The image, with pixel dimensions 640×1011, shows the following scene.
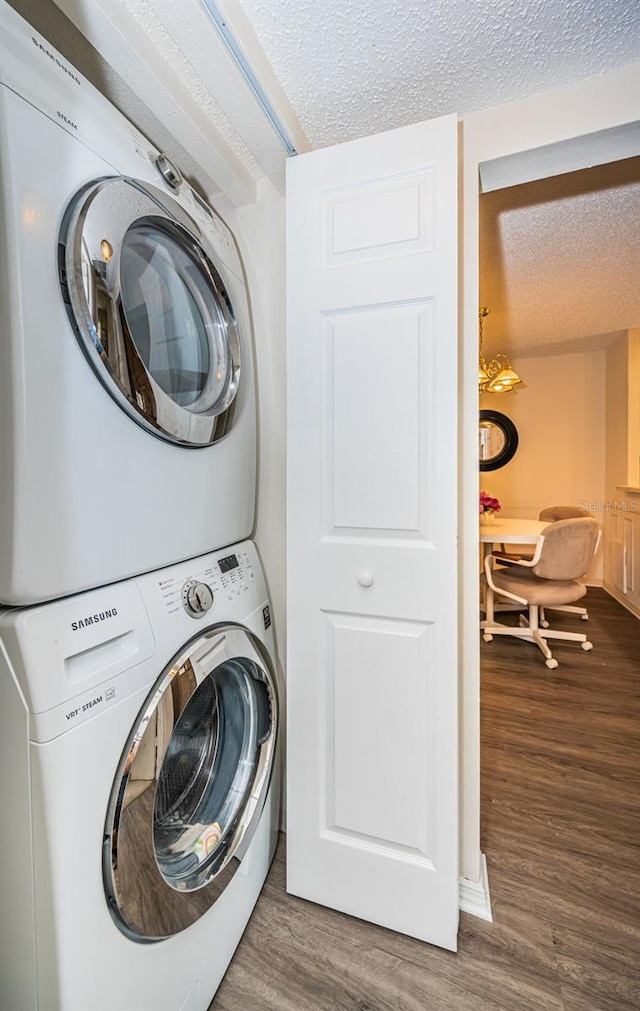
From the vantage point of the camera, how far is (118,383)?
77 centimetres

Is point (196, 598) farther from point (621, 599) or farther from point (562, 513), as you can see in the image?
point (621, 599)

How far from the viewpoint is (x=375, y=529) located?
3.73ft

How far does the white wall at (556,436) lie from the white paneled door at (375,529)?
4.30m

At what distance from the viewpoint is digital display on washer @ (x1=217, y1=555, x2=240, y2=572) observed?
1129mm

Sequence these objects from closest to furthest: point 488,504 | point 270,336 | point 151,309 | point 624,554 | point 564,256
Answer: point 151,309
point 270,336
point 564,256
point 488,504
point 624,554

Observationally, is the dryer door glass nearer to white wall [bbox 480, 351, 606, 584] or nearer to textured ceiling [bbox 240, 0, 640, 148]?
textured ceiling [bbox 240, 0, 640, 148]

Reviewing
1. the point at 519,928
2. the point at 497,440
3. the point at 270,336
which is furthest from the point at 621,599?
the point at 270,336

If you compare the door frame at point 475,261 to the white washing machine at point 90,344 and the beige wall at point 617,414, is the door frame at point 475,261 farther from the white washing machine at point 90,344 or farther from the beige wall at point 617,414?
the beige wall at point 617,414

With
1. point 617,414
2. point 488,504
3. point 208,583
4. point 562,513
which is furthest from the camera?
point 617,414

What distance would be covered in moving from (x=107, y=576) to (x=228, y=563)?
399mm

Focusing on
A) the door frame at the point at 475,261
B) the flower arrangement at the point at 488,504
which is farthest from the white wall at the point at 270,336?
the flower arrangement at the point at 488,504

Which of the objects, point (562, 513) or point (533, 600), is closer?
point (533, 600)

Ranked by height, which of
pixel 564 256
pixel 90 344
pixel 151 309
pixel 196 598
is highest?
pixel 564 256

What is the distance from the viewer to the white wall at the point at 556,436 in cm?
461
